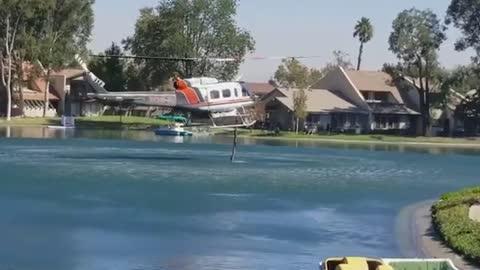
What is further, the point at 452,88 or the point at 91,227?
the point at 452,88

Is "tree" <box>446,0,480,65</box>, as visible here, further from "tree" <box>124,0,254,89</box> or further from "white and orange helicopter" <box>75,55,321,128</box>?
"white and orange helicopter" <box>75,55,321,128</box>

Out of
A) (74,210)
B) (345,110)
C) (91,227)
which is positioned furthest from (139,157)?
(345,110)

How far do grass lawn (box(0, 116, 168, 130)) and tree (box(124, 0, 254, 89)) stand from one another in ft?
28.6

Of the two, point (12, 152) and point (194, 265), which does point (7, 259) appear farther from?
point (12, 152)

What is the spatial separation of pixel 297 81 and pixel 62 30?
1533 inches

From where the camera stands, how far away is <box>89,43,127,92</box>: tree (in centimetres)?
13988

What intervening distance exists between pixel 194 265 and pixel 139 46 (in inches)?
4372

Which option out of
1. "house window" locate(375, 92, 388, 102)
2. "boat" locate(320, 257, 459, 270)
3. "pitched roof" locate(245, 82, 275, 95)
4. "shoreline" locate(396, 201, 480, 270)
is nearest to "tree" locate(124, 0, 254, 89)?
"house window" locate(375, 92, 388, 102)

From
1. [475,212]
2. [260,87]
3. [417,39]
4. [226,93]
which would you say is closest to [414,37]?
[417,39]

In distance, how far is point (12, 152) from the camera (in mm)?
71938

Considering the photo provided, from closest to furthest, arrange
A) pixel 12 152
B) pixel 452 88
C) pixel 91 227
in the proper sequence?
pixel 91 227, pixel 12 152, pixel 452 88

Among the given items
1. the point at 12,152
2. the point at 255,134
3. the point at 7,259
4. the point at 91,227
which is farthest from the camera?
the point at 255,134

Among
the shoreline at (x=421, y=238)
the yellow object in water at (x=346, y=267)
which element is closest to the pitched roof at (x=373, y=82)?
the shoreline at (x=421, y=238)

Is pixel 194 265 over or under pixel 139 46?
under
